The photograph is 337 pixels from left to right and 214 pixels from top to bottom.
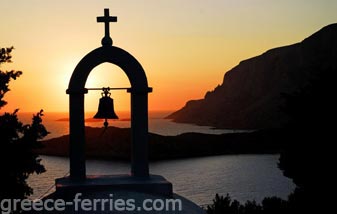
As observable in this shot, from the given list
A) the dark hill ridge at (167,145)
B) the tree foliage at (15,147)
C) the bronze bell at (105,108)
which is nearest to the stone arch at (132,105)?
the bronze bell at (105,108)

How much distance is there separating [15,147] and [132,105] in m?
2.70

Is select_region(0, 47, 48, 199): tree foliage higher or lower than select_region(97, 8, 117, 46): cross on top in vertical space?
lower

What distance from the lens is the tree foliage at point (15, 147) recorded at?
29.1 feet

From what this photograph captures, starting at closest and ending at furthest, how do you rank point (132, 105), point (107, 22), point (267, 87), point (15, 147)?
1. point (15, 147)
2. point (107, 22)
3. point (132, 105)
4. point (267, 87)

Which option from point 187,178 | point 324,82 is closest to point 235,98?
point 187,178

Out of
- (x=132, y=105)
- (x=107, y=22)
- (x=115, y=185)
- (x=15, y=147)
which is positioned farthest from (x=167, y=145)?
(x=15, y=147)

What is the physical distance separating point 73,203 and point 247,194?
2737 centimetres

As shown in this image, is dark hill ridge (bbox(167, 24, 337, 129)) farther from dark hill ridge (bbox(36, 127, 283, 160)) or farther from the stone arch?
the stone arch

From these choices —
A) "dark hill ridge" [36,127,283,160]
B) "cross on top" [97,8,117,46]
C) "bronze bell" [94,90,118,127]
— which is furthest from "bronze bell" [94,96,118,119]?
"dark hill ridge" [36,127,283,160]

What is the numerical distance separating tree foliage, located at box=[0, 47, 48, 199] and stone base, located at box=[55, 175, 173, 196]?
730 millimetres

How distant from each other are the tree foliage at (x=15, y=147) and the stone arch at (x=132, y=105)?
86cm

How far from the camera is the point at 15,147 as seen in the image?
29.9ft

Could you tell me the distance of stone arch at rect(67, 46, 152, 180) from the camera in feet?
33.8

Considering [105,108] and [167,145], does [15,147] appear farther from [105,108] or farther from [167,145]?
[167,145]
